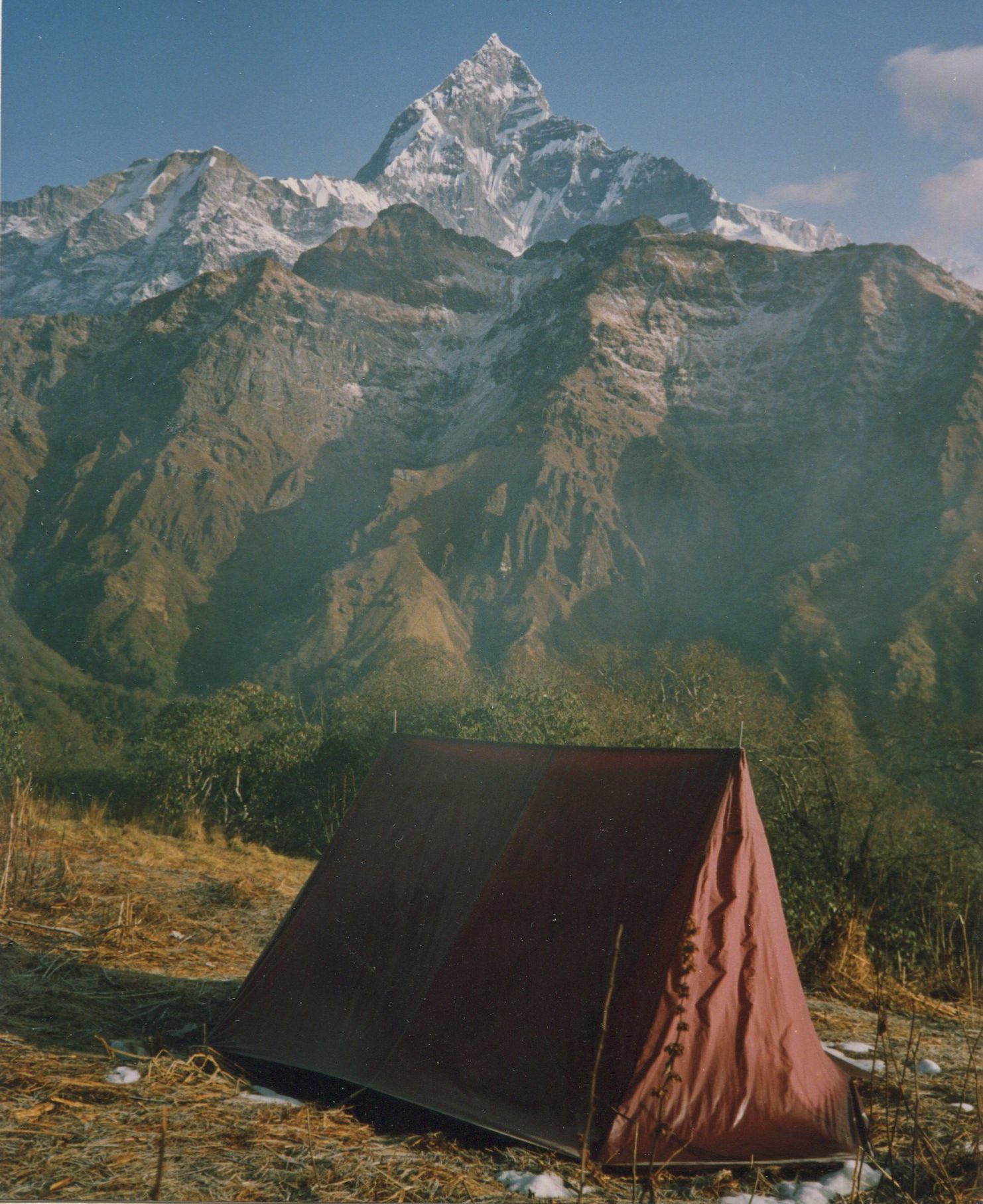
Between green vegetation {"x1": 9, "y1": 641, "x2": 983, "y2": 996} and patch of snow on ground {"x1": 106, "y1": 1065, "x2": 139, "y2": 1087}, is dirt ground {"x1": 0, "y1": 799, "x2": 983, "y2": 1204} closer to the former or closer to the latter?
patch of snow on ground {"x1": 106, "y1": 1065, "x2": 139, "y2": 1087}

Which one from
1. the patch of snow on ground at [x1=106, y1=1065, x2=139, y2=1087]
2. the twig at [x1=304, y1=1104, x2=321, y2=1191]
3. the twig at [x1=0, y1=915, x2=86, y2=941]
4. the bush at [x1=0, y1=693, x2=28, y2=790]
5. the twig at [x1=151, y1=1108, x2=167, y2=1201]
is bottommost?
the bush at [x1=0, y1=693, x2=28, y2=790]

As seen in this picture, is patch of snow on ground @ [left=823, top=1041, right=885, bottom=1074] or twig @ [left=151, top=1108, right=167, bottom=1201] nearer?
twig @ [left=151, top=1108, right=167, bottom=1201]

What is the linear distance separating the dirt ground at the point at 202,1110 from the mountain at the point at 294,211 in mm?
102484

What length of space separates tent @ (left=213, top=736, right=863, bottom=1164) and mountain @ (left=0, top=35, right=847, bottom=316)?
338 ft

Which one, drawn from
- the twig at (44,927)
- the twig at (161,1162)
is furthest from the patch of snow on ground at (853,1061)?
the twig at (44,927)

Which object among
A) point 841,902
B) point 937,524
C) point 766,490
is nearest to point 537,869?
point 841,902

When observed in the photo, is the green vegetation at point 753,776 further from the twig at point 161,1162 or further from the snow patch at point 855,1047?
the twig at point 161,1162

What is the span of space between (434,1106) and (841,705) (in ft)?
118

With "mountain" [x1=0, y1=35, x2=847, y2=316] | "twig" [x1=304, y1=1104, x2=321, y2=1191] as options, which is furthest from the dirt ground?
"mountain" [x1=0, y1=35, x2=847, y2=316]

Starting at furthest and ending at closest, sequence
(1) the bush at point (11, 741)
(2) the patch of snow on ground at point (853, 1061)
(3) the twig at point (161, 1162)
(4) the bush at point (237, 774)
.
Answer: (4) the bush at point (237, 774)
(1) the bush at point (11, 741)
(2) the patch of snow on ground at point (853, 1061)
(3) the twig at point (161, 1162)

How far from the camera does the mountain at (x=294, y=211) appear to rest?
10744 centimetres

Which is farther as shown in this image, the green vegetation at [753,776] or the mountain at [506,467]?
the mountain at [506,467]

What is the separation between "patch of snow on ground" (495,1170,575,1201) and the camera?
3289mm

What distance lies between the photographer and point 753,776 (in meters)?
14.5
